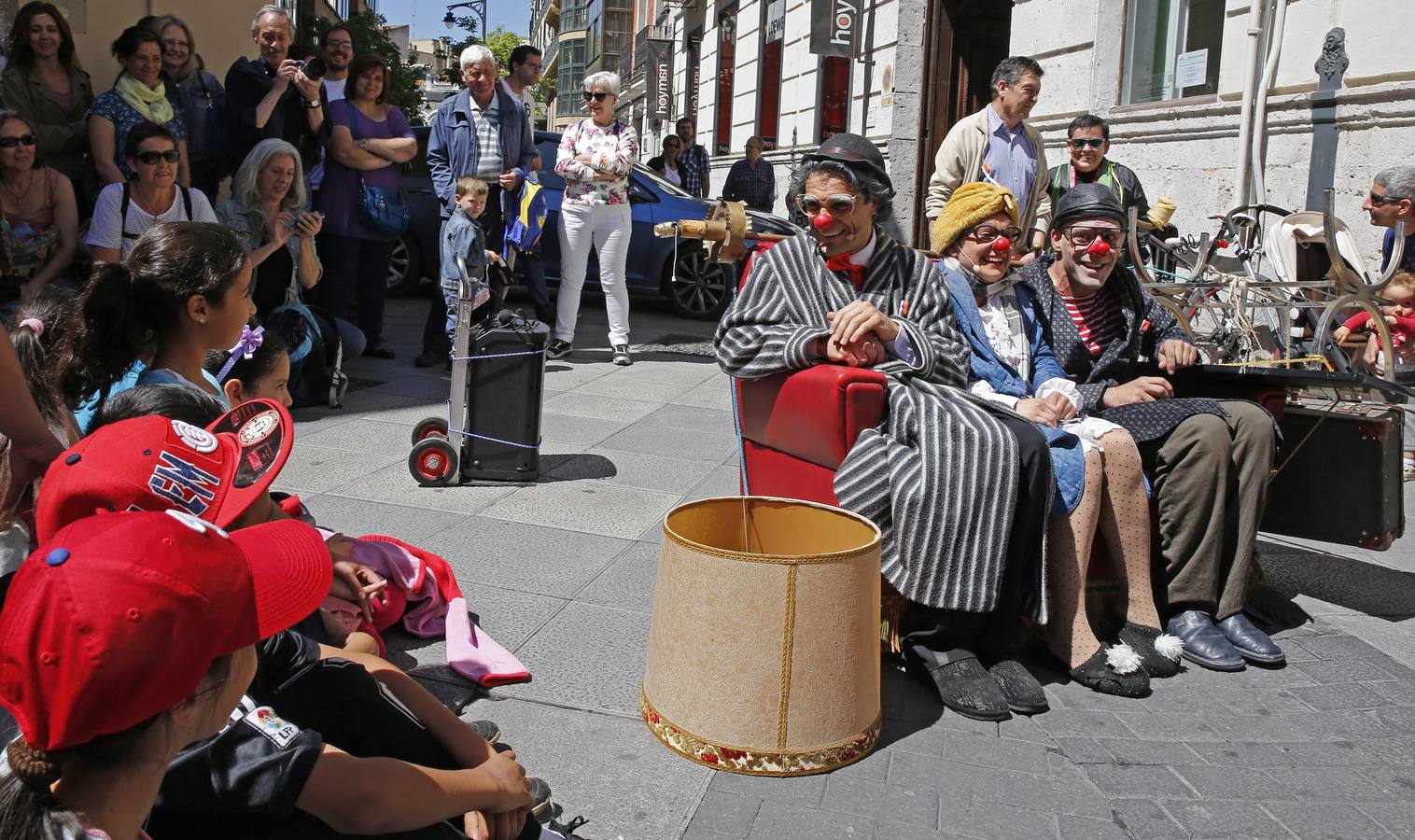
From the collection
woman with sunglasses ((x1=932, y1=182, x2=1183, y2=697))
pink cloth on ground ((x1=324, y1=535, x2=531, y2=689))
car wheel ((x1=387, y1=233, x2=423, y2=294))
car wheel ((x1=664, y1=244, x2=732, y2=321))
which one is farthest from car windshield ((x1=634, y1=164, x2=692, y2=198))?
pink cloth on ground ((x1=324, y1=535, x2=531, y2=689))

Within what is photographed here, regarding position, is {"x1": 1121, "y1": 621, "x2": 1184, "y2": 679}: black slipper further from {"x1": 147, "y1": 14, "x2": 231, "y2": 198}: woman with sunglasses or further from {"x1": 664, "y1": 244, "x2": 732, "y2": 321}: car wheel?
{"x1": 664, "y1": 244, "x2": 732, "y2": 321}: car wheel

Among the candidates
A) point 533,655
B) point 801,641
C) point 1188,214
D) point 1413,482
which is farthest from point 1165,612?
point 1188,214

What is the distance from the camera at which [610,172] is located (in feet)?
27.6

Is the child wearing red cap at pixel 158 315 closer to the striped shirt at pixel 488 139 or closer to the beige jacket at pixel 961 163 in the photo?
the beige jacket at pixel 961 163

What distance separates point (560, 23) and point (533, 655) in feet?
241

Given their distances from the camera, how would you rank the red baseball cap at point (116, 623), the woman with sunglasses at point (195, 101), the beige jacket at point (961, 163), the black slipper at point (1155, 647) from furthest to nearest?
the beige jacket at point (961, 163) < the woman with sunglasses at point (195, 101) < the black slipper at point (1155, 647) < the red baseball cap at point (116, 623)

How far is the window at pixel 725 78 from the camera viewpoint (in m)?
21.9

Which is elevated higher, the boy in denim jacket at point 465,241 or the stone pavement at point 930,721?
the boy in denim jacket at point 465,241

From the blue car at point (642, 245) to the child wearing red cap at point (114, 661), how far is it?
9064 mm

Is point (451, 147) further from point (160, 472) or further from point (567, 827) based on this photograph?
point (160, 472)

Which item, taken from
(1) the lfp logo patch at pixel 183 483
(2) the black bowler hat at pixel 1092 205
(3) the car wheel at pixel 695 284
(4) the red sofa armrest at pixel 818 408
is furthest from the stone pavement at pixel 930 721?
(3) the car wheel at pixel 695 284

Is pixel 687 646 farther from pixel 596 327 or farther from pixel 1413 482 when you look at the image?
pixel 596 327

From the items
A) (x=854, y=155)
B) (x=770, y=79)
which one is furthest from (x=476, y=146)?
(x=770, y=79)

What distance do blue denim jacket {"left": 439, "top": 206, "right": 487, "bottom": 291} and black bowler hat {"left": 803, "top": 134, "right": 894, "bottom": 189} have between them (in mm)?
3516
